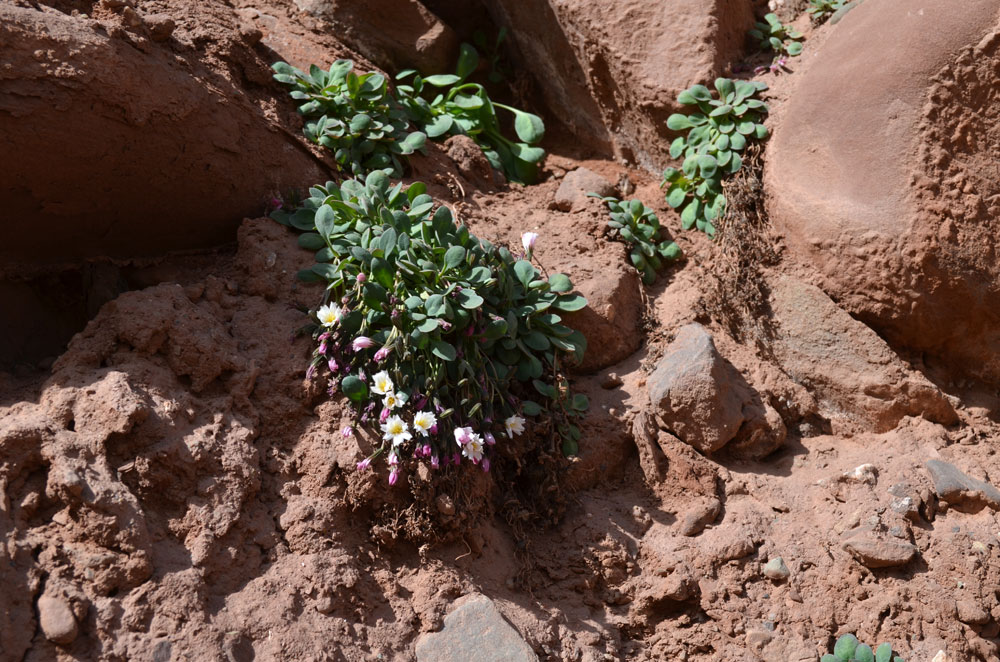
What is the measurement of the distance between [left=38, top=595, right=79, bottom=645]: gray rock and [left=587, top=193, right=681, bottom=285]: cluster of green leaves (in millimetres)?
2454

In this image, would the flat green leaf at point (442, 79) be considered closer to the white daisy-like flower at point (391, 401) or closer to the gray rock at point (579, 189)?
the gray rock at point (579, 189)

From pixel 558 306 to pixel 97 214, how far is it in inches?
66.1

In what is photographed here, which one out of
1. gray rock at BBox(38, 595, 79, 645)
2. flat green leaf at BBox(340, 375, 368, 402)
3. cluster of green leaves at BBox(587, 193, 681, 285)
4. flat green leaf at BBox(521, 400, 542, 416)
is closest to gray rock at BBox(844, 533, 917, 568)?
flat green leaf at BBox(521, 400, 542, 416)

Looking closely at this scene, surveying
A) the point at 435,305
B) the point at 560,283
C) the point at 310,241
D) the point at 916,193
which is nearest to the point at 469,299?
the point at 435,305

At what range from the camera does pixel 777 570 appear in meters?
3.02

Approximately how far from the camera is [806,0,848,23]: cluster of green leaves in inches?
162

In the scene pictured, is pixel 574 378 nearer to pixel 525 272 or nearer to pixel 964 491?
pixel 525 272

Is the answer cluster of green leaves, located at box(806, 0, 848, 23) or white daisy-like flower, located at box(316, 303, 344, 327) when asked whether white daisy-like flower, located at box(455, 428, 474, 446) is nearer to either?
white daisy-like flower, located at box(316, 303, 344, 327)

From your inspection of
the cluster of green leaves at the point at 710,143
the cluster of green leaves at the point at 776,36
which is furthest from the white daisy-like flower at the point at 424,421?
the cluster of green leaves at the point at 776,36

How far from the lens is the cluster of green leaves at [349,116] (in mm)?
3732

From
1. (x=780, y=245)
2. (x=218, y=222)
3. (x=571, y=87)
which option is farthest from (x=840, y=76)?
(x=218, y=222)

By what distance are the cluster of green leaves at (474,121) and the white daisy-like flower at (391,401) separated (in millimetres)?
1677

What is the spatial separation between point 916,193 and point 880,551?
53.4 inches

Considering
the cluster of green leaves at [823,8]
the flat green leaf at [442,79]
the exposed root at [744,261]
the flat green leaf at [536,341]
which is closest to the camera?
the flat green leaf at [536,341]
